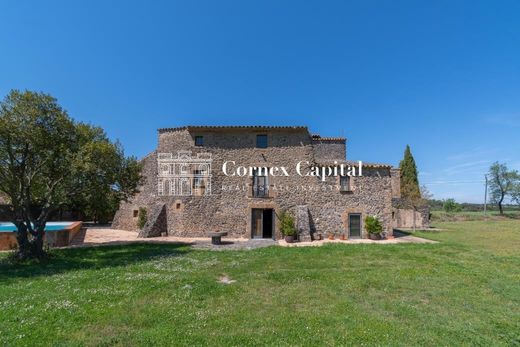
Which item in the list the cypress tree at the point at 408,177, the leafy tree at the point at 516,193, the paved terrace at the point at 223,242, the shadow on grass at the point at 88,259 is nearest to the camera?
the shadow on grass at the point at 88,259

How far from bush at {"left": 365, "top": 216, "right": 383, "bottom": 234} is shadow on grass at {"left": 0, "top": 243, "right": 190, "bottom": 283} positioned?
11405mm

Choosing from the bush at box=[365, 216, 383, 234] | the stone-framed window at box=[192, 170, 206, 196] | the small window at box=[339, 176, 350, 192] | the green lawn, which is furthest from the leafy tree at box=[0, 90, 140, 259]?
the bush at box=[365, 216, 383, 234]

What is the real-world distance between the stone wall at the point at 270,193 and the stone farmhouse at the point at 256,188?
0.06 m

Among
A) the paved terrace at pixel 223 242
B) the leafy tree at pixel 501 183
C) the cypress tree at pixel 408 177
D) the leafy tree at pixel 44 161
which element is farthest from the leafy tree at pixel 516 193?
the leafy tree at pixel 44 161

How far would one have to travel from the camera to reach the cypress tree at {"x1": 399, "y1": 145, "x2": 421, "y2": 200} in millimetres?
28656

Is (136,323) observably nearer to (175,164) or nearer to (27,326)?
(27,326)

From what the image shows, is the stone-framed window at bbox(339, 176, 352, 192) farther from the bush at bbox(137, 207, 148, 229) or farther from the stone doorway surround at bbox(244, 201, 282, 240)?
the bush at bbox(137, 207, 148, 229)

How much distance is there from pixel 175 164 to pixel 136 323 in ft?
47.5

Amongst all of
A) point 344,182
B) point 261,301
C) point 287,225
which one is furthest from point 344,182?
point 261,301

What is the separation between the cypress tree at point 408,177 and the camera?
94.0ft

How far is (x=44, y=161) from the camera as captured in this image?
10320 millimetres

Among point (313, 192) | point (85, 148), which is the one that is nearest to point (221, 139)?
point (313, 192)

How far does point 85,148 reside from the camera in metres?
10.2

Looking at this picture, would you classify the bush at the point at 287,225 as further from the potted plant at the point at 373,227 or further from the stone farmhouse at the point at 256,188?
the potted plant at the point at 373,227
